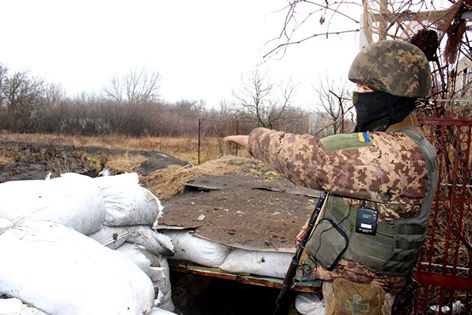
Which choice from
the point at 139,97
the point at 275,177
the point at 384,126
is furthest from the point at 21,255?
the point at 139,97

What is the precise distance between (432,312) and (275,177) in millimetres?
2898

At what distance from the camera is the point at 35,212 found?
78.4 inches

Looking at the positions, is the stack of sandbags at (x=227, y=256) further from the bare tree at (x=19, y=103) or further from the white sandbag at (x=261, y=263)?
the bare tree at (x=19, y=103)

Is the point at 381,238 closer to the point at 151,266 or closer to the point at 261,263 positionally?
the point at 261,263

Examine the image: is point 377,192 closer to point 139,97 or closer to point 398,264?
point 398,264

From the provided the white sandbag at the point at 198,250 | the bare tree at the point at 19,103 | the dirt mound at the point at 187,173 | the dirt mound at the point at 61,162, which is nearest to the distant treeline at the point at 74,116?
the bare tree at the point at 19,103

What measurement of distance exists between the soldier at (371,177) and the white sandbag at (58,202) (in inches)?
36.4

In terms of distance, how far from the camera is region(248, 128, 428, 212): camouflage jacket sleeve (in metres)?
1.59

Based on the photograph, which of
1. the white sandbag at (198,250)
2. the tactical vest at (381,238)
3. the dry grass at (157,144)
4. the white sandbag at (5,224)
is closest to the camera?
the tactical vest at (381,238)

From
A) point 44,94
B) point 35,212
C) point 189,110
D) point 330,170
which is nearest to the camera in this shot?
point 330,170

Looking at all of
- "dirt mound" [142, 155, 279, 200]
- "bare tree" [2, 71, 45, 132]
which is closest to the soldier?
"dirt mound" [142, 155, 279, 200]

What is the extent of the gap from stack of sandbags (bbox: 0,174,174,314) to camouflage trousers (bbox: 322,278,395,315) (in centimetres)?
77

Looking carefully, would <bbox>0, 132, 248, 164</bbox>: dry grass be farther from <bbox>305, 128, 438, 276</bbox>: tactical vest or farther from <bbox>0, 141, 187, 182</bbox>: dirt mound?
<bbox>305, 128, 438, 276</bbox>: tactical vest

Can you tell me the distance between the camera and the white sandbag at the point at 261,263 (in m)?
2.66
